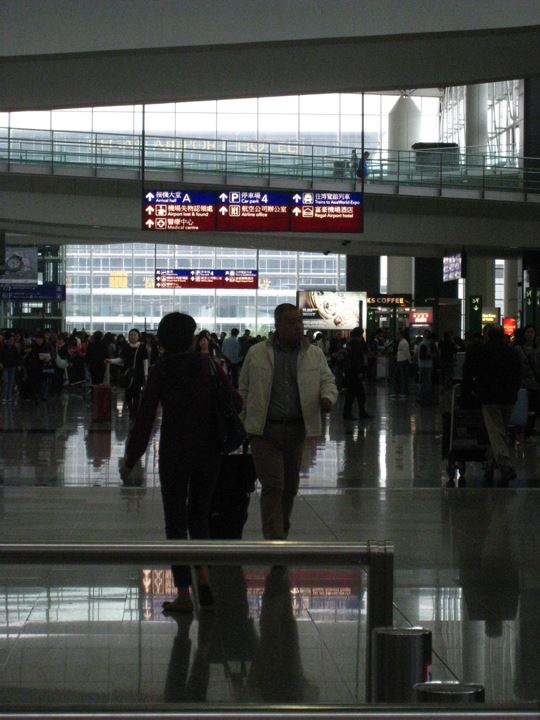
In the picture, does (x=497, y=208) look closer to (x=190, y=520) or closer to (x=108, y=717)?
(x=190, y=520)

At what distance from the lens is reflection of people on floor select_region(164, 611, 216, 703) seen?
5.59 meters

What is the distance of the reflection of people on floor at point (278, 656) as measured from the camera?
562 centimetres

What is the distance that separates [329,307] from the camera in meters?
47.7

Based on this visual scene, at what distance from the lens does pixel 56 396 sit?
3469 centimetres

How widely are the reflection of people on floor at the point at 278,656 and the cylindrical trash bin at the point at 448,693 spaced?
2.15 metres

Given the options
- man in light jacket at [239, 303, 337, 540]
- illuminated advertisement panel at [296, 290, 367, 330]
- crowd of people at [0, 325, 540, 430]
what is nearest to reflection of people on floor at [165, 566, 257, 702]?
man in light jacket at [239, 303, 337, 540]

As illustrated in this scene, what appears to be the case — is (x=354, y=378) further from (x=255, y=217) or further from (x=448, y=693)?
(x=448, y=693)

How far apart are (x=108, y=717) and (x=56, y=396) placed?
108 ft

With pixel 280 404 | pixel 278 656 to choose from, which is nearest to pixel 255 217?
pixel 280 404

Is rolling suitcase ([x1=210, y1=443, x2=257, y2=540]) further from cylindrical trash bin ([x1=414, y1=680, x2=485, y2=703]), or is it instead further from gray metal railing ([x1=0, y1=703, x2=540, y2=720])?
gray metal railing ([x1=0, y1=703, x2=540, y2=720])

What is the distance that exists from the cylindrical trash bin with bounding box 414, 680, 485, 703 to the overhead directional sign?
23.0 metres

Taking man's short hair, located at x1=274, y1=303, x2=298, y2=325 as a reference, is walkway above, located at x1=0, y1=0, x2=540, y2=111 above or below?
above

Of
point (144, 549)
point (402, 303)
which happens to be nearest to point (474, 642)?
point (144, 549)

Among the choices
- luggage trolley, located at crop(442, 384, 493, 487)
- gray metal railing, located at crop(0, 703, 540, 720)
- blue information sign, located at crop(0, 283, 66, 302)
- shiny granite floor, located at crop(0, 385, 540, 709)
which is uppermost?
blue information sign, located at crop(0, 283, 66, 302)
